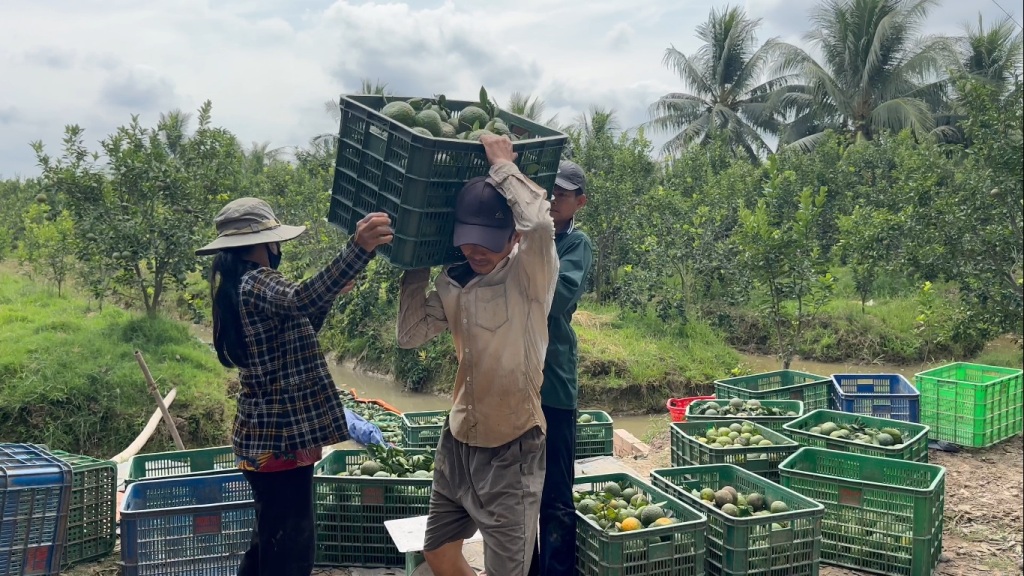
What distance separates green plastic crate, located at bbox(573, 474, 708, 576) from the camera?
11.1 feet

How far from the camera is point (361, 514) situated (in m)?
4.05

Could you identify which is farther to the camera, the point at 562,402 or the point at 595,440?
the point at 595,440

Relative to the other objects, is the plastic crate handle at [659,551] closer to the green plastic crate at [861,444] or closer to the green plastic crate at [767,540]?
the green plastic crate at [767,540]

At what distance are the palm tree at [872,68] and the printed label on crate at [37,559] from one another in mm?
22644

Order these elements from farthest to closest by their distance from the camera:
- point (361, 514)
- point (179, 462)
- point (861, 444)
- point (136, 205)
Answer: point (136, 205) → point (861, 444) → point (179, 462) → point (361, 514)

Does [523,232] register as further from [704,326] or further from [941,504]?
[704,326]

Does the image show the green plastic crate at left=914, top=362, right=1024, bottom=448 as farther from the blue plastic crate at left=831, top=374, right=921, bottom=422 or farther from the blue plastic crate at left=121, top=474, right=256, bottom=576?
the blue plastic crate at left=121, top=474, right=256, bottom=576

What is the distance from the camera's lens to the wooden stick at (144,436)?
625 cm

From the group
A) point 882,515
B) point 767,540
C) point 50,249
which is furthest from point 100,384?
point 50,249

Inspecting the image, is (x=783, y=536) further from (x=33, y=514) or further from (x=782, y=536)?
(x=33, y=514)

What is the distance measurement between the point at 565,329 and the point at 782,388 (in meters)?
3.78

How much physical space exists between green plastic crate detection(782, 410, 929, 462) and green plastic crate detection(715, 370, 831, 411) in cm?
100

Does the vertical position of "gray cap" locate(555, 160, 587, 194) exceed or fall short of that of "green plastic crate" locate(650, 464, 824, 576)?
it exceeds it

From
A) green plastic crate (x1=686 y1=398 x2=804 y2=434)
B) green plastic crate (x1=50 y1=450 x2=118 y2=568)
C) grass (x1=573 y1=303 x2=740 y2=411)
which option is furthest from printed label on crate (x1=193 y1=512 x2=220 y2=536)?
grass (x1=573 y1=303 x2=740 y2=411)
